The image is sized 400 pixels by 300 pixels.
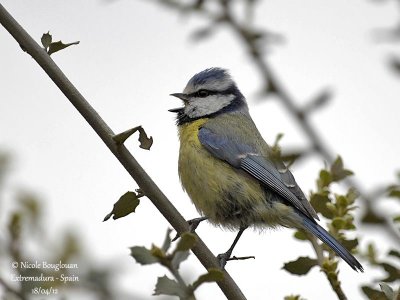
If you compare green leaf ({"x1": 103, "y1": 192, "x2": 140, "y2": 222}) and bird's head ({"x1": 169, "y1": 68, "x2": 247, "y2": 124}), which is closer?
green leaf ({"x1": 103, "y1": 192, "x2": 140, "y2": 222})

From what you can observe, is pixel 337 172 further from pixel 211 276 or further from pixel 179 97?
pixel 179 97

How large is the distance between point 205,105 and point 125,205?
2.67m

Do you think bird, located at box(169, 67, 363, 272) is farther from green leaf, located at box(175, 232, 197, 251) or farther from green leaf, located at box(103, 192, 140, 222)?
green leaf, located at box(175, 232, 197, 251)

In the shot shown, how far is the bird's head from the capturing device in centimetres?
437

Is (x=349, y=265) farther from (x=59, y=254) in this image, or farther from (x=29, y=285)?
(x=29, y=285)

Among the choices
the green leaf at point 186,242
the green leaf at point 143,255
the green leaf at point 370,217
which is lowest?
the green leaf at point 370,217

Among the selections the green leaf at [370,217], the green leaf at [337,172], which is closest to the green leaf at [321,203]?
the green leaf at [337,172]

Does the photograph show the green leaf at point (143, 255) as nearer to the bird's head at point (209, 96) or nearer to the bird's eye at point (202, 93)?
the bird's head at point (209, 96)

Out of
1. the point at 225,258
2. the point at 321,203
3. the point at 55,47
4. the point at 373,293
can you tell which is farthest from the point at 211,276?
the point at 225,258

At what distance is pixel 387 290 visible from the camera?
1.57 meters

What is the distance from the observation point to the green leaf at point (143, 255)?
1401mm

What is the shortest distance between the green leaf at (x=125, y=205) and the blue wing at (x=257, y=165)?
1729 millimetres

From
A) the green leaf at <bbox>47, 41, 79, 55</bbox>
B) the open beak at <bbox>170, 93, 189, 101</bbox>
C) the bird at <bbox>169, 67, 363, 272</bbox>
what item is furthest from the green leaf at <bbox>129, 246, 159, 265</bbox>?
the open beak at <bbox>170, 93, 189, 101</bbox>

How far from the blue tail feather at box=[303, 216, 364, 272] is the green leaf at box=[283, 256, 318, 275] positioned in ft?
0.65
